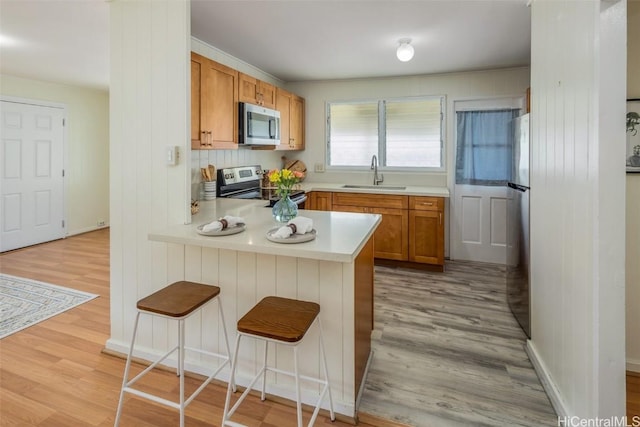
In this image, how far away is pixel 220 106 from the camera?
10.1 ft

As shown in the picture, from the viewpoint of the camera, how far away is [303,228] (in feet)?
5.67

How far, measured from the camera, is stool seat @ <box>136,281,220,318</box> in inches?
62.8

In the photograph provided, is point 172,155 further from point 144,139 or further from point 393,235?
point 393,235

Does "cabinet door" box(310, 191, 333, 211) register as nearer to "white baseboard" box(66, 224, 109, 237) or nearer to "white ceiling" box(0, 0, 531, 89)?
"white ceiling" box(0, 0, 531, 89)

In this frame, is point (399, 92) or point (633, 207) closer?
point (633, 207)

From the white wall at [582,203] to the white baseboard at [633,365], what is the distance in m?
0.52

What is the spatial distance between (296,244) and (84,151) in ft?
18.3

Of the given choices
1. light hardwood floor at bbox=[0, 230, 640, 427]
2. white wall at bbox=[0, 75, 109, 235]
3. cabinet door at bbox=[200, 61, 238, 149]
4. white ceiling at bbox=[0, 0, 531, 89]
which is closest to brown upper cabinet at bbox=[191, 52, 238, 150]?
cabinet door at bbox=[200, 61, 238, 149]

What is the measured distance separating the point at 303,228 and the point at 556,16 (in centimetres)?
169

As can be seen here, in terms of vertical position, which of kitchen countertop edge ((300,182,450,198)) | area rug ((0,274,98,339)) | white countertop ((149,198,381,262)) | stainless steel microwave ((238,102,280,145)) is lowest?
area rug ((0,274,98,339))

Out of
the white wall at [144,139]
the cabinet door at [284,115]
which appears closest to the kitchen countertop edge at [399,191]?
the cabinet door at [284,115]

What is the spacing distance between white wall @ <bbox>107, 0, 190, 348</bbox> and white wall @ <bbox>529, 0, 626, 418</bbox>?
193cm

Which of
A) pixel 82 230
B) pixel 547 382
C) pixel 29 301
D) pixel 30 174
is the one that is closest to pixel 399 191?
pixel 547 382

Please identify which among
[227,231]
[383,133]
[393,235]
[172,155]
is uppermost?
[383,133]
